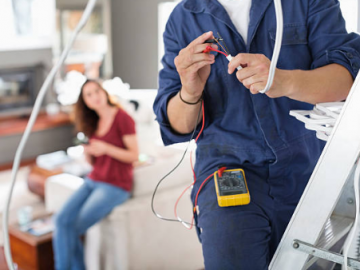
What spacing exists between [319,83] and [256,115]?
0.56ft

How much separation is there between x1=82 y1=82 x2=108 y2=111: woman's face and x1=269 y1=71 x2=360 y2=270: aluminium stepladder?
210 cm

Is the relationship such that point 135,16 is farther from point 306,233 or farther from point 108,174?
point 306,233

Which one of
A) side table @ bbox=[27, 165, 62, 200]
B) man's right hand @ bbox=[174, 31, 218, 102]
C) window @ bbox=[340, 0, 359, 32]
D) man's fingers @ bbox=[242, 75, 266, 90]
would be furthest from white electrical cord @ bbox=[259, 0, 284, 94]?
side table @ bbox=[27, 165, 62, 200]

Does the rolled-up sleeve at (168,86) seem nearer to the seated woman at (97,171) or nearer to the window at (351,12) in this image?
the window at (351,12)

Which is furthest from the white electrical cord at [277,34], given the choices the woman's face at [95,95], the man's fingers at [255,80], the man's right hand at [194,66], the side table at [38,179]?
the side table at [38,179]

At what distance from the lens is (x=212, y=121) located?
1217mm

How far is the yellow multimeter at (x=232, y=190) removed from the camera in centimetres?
109

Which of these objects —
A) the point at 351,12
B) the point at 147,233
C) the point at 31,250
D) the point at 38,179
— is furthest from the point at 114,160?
the point at 351,12

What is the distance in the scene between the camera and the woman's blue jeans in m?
2.68

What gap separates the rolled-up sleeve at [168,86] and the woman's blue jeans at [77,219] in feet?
4.92

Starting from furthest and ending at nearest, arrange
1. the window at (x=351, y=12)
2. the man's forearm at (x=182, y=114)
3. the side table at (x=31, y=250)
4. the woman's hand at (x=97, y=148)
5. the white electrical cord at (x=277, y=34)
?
1. the woman's hand at (x=97, y=148)
2. the side table at (x=31, y=250)
3. the window at (x=351, y=12)
4. the man's forearm at (x=182, y=114)
5. the white electrical cord at (x=277, y=34)

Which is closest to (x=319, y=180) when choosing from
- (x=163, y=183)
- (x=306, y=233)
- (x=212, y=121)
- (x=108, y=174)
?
(x=306, y=233)

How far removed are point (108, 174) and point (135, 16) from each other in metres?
3.45

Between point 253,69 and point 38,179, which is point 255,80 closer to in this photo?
point 253,69
